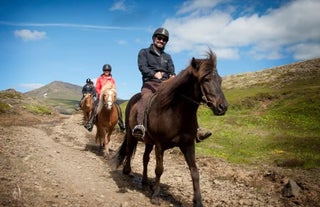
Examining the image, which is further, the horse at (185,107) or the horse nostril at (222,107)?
the horse at (185,107)

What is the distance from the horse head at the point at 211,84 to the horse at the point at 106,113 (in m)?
9.12

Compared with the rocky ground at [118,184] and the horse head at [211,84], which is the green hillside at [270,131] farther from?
the horse head at [211,84]

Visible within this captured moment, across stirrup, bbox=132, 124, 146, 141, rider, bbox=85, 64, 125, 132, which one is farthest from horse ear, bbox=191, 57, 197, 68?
rider, bbox=85, 64, 125, 132

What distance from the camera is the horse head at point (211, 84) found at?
Answer: 6.80 meters

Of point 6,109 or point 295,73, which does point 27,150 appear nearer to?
point 6,109

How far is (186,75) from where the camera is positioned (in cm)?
789

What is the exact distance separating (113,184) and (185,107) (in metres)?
3.90

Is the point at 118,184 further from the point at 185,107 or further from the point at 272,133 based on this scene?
the point at 272,133

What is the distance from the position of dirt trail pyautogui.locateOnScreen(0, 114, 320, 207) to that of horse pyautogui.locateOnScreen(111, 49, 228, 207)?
4.84 feet

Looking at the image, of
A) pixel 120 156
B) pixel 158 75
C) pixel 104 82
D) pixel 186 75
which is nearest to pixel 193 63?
pixel 186 75

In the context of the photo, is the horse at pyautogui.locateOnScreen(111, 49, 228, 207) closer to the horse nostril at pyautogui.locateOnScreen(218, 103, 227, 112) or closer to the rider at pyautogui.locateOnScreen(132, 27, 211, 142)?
the horse nostril at pyautogui.locateOnScreen(218, 103, 227, 112)

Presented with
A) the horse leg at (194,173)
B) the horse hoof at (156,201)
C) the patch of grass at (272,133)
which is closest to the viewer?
the horse leg at (194,173)

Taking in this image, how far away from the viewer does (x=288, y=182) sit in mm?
10305

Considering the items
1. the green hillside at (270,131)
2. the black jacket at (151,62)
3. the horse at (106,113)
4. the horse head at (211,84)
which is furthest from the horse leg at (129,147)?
the green hillside at (270,131)
